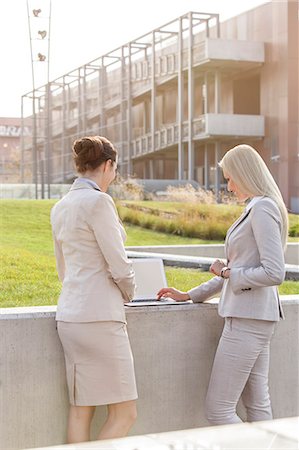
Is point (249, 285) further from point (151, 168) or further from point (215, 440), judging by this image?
point (151, 168)

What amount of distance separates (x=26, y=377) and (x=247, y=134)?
80.8 ft

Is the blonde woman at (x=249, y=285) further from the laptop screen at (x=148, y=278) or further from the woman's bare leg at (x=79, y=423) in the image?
the woman's bare leg at (x=79, y=423)

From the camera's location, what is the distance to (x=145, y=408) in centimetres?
390

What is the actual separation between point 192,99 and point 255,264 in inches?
963

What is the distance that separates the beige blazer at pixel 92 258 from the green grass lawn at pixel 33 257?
2.50 meters

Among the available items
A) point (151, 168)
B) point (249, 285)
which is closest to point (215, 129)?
point (151, 168)

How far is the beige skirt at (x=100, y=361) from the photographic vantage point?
330 cm

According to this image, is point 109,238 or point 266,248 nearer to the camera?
point 109,238

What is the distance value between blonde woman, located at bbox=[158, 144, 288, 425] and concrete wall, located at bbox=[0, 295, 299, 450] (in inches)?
12.5

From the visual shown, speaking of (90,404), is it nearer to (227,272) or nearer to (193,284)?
(227,272)

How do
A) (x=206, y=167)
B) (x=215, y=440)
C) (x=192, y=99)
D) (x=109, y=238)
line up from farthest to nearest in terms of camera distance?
(x=206, y=167) < (x=192, y=99) < (x=109, y=238) < (x=215, y=440)

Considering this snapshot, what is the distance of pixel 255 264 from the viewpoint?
3486 millimetres

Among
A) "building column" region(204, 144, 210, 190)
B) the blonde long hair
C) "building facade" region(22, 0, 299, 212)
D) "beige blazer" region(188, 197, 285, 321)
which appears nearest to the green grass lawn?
"beige blazer" region(188, 197, 285, 321)

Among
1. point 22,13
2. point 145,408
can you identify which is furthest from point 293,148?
point 145,408
